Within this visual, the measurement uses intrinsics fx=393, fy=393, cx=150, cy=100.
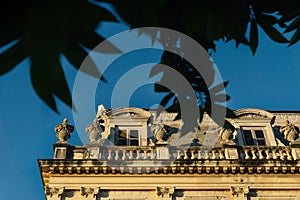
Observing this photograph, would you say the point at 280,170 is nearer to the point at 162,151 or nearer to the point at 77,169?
the point at 162,151

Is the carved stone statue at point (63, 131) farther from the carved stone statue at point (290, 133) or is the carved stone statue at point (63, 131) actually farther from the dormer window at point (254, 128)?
the carved stone statue at point (290, 133)

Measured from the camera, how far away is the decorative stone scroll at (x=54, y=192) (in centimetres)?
1584

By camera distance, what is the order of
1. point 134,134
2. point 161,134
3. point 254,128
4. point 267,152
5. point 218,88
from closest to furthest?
point 218,88
point 267,152
point 161,134
point 134,134
point 254,128

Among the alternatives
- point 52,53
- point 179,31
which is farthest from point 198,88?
point 52,53

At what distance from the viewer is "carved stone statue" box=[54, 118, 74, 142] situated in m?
17.6

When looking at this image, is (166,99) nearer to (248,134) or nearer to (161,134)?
(161,134)

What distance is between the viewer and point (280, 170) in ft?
54.7

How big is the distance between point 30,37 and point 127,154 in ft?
51.1

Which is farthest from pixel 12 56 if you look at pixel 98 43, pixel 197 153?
pixel 197 153

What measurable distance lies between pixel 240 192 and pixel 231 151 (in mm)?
1840

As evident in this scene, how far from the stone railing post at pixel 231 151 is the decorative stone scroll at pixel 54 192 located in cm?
709

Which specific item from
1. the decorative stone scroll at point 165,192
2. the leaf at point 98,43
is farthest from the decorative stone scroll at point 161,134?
the leaf at point 98,43

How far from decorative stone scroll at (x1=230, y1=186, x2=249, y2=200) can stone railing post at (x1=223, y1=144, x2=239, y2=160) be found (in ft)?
4.47

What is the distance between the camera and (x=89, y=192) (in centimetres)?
1608
